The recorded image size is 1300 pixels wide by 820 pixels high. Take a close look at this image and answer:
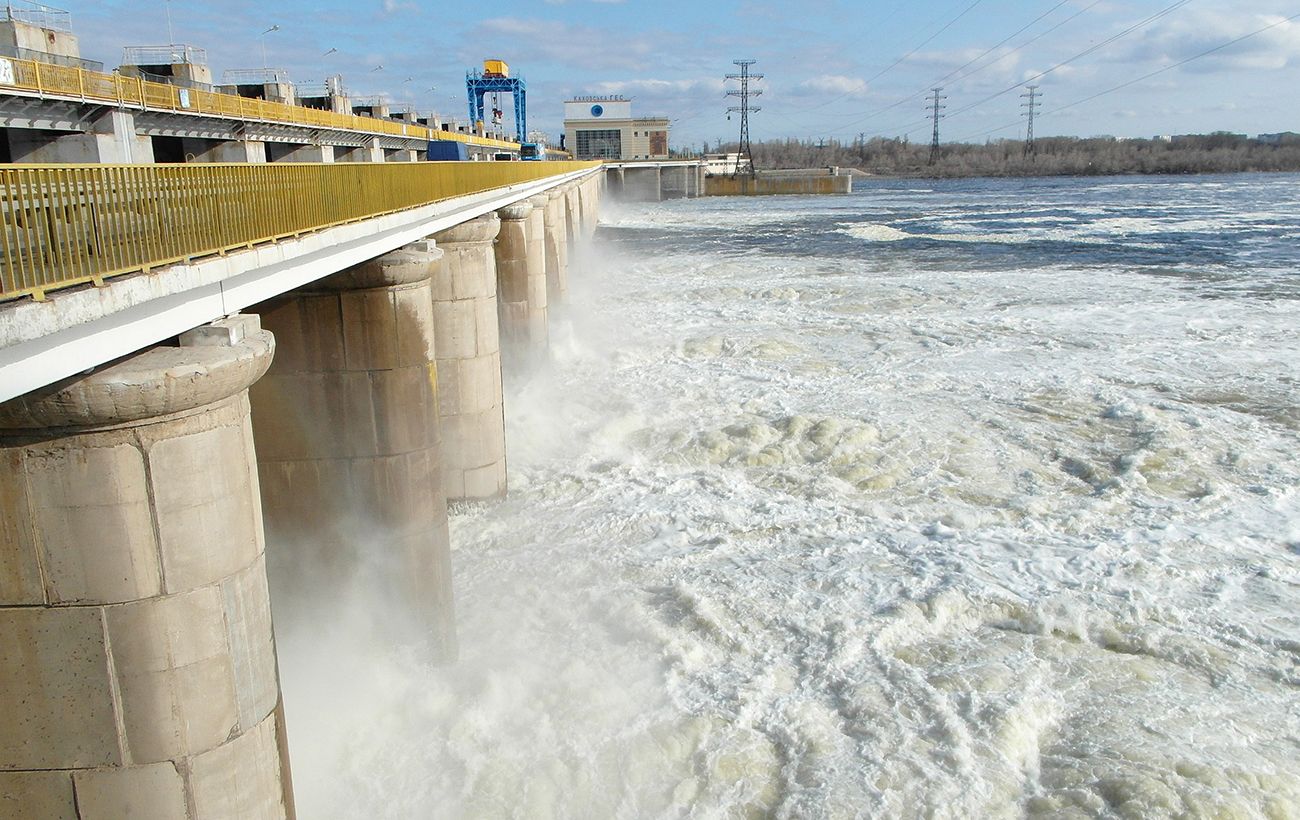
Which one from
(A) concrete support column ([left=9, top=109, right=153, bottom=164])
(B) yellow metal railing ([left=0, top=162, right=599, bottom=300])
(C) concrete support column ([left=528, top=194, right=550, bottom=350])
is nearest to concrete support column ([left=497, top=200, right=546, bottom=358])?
(C) concrete support column ([left=528, top=194, right=550, bottom=350])

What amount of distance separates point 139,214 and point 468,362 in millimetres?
10269

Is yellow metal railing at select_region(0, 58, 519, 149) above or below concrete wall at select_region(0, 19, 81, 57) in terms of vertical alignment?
below

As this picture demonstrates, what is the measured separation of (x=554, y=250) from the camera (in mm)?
36219

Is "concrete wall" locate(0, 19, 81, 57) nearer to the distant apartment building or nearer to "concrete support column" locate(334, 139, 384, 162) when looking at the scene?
A: "concrete support column" locate(334, 139, 384, 162)

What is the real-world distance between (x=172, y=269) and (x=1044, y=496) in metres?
14.0

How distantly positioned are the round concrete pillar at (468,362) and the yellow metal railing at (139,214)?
561 centimetres

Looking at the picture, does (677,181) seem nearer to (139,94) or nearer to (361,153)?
(361,153)

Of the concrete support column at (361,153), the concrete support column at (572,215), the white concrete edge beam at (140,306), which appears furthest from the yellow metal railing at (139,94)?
the concrete support column at (572,215)

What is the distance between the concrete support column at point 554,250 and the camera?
3475cm

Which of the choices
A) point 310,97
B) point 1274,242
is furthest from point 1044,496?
point 1274,242

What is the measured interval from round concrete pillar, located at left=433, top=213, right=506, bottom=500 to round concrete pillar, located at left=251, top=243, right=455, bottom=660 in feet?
13.1

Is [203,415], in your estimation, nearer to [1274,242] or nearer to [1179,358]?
[1179,358]

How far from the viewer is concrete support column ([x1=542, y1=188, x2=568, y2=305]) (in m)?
34.8

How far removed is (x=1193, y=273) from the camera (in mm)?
43688
